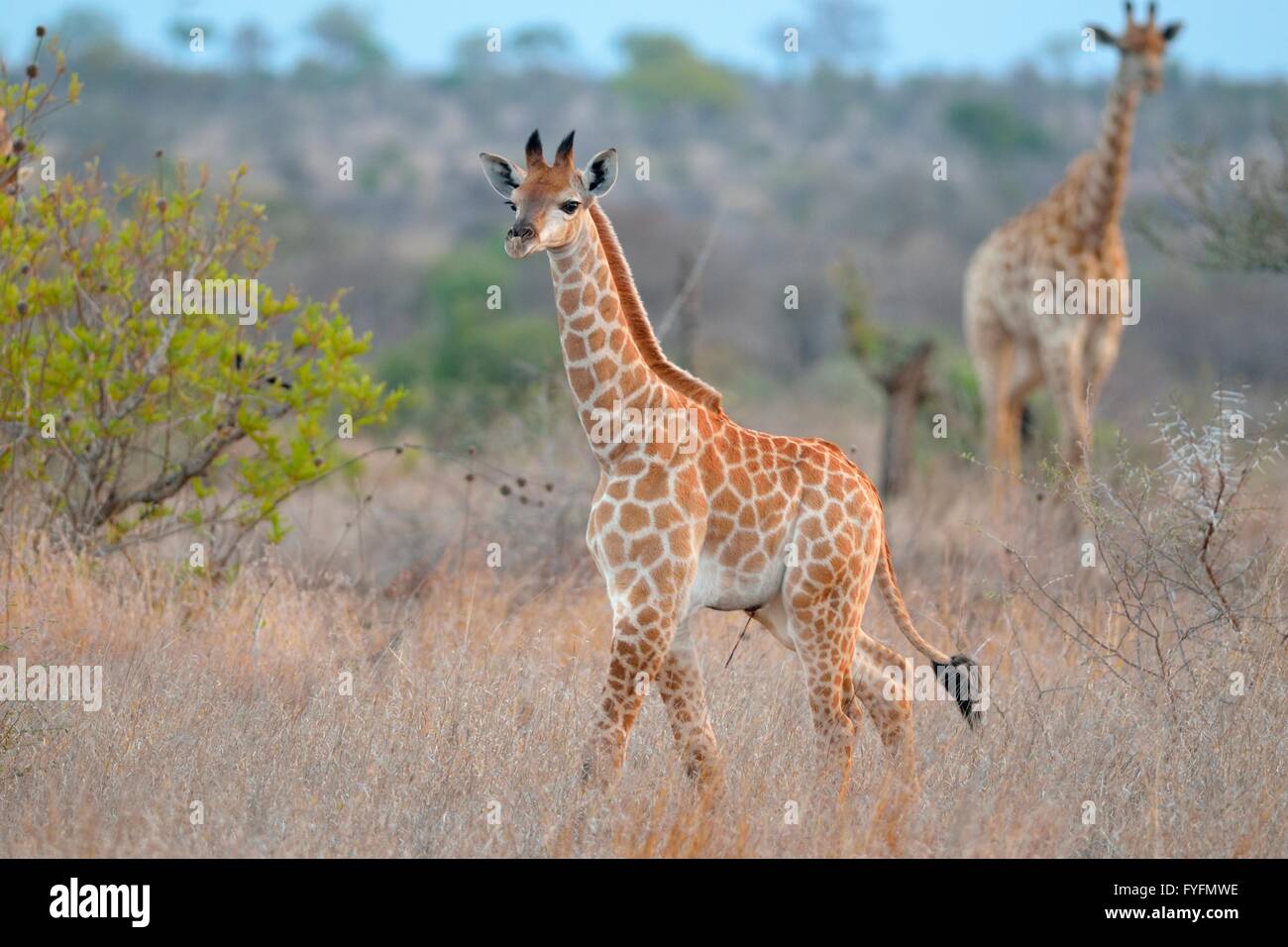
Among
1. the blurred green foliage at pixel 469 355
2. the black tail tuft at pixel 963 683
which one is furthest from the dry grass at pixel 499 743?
the blurred green foliage at pixel 469 355

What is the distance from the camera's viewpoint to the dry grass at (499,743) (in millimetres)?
5840

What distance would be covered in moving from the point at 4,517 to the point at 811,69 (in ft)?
167

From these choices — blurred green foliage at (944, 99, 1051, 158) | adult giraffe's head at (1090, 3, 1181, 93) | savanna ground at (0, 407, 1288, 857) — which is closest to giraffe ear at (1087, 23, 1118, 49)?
adult giraffe's head at (1090, 3, 1181, 93)

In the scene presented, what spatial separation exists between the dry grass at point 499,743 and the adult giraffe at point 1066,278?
13.9ft

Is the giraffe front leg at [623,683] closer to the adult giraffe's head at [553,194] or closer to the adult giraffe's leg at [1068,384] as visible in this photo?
the adult giraffe's head at [553,194]

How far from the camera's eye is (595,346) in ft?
20.9

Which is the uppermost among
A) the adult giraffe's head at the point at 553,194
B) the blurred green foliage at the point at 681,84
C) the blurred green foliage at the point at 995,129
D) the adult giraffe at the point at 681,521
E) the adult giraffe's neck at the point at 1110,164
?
the blurred green foliage at the point at 681,84

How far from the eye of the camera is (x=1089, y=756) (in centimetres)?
668

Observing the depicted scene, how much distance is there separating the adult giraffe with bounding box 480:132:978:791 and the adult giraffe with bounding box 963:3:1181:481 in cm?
612

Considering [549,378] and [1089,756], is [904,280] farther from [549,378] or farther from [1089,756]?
[1089,756]

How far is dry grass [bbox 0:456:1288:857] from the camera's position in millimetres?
5840

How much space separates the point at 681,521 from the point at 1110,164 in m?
8.00

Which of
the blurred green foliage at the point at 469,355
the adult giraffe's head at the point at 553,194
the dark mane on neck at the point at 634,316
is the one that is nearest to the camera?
the adult giraffe's head at the point at 553,194

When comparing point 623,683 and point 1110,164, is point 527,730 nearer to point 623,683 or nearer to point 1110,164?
point 623,683
